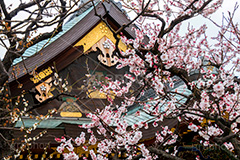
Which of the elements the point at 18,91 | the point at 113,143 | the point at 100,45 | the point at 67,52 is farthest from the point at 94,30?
the point at 113,143

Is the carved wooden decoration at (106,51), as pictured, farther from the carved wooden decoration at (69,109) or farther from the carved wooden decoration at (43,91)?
the carved wooden decoration at (43,91)

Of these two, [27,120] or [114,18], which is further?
[114,18]

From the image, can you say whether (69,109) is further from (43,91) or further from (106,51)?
(106,51)

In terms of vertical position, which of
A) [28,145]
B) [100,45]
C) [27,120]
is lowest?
[28,145]

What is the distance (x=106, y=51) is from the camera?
696 centimetres

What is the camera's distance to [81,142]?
→ 5016mm

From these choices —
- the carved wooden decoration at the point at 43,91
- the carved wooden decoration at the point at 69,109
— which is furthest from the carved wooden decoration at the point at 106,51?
the carved wooden decoration at the point at 43,91

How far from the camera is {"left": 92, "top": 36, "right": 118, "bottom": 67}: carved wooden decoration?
6.86 metres

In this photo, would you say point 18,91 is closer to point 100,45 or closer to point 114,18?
point 100,45

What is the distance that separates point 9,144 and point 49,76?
2.11 metres

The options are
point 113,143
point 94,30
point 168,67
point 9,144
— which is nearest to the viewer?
point 168,67

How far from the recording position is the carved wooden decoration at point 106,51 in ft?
22.5

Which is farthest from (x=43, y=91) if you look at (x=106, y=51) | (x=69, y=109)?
(x=106, y=51)

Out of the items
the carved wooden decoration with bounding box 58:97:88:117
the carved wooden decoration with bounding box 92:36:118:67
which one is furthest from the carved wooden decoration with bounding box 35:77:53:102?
the carved wooden decoration with bounding box 92:36:118:67
